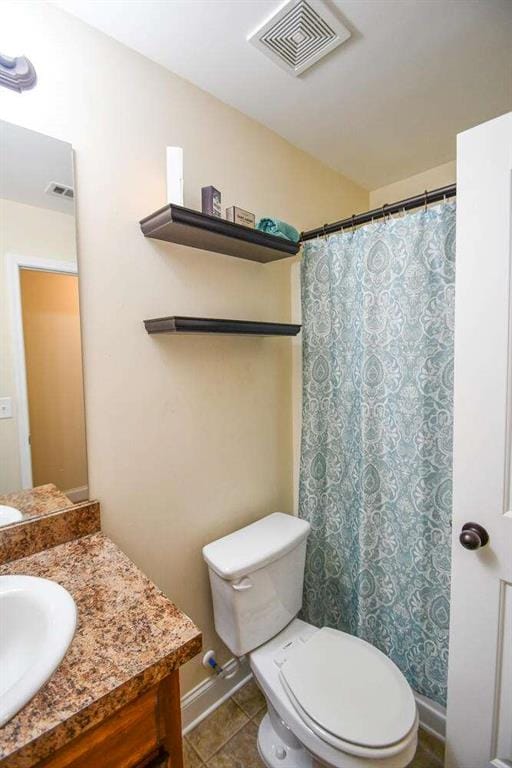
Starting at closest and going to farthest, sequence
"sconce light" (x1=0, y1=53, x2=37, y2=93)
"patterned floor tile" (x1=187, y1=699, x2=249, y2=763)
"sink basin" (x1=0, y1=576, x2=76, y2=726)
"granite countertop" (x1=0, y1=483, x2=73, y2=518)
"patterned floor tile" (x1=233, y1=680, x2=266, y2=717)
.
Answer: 1. "sink basin" (x1=0, y1=576, x2=76, y2=726)
2. "sconce light" (x1=0, y1=53, x2=37, y2=93)
3. "granite countertop" (x1=0, y1=483, x2=73, y2=518)
4. "patterned floor tile" (x1=187, y1=699, x2=249, y2=763)
5. "patterned floor tile" (x1=233, y1=680, x2=266, y2=717)

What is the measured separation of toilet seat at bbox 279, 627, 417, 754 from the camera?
96cm

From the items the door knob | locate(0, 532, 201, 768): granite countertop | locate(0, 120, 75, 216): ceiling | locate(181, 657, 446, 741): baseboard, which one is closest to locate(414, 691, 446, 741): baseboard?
locate(181, 657, 446, 741): baseboard

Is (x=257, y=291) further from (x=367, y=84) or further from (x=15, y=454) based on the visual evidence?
(x=15, y=454)

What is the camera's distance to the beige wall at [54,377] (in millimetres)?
1011

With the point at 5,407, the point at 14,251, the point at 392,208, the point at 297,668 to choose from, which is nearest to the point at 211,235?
the point at 14,251

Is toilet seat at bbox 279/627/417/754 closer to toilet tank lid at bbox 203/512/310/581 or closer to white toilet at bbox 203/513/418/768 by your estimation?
white toilet at bbox 203/513/418/768

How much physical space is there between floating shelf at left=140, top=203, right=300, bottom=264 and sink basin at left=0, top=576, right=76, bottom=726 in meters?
1.00

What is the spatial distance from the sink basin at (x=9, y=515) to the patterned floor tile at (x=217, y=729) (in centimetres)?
111

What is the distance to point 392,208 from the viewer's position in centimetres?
136

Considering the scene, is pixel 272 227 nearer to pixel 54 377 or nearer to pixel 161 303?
pixel 161 303

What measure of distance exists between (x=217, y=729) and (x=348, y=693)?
683mm

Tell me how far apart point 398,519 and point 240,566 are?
2.04ft

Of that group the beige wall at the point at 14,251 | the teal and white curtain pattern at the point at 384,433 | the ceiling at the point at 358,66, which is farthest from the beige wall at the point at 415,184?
the beige wall at the point at 14,251

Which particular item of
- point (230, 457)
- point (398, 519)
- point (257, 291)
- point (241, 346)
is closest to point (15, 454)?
point (230, 457)
